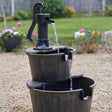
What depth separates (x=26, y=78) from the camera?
3.96 m

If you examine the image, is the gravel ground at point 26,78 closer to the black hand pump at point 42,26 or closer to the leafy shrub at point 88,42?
the leafy shrub at point 88,42

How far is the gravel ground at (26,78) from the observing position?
2.84 metres

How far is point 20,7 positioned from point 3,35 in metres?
7.41

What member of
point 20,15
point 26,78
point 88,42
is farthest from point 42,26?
point 20,15

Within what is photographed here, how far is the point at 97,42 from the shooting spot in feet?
18.4

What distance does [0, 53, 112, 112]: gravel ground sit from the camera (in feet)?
9.33

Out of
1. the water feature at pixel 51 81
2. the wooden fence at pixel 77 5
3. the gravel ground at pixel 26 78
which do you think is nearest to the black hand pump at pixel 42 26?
the water feature at pixel 51 81

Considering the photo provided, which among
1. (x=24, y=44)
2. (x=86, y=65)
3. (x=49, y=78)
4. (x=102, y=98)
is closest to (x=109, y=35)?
(x=86, y=65)

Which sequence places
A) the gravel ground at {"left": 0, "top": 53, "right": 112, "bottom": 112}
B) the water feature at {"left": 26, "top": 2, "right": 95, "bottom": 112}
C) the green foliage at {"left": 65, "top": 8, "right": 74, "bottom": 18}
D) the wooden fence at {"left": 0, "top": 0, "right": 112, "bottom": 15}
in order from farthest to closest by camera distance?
the wooden fence at {"left": 0, "top": 0, "right": 112, "bottom": 15}
the green foliage at {"left": 65, "top": 8, "right": 74, "bottom": 18}
the gravel ground at {"left": 0, "top": 53, "right": 112, "bottom": 112}
the water feature at {"left": 26, "top": 2, "right": 95, "bottom": 112}

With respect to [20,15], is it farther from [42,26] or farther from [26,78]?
[42,26]

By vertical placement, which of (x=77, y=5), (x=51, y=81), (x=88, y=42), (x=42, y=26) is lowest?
(x=88, y=42)

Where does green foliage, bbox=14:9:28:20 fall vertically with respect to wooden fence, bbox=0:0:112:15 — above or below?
below

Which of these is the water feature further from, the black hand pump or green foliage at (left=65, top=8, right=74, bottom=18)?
green foliage at (left=65, top=8, right=74, bottom=18)

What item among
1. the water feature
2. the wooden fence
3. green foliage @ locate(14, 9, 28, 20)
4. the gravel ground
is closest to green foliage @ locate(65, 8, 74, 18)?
the wooden fence
